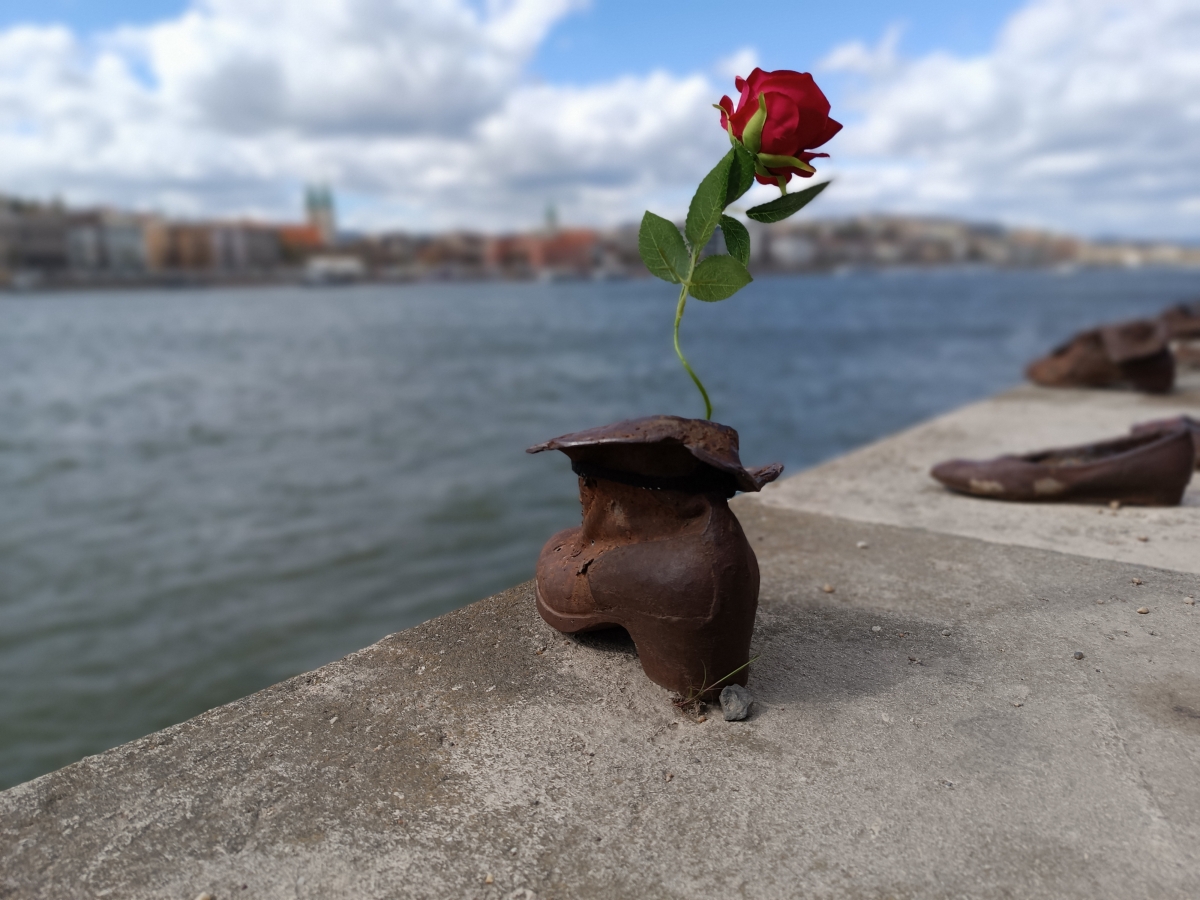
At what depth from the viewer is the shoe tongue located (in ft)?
20.6

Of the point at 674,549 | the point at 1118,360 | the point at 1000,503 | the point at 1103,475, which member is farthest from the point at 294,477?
the point at 674,549

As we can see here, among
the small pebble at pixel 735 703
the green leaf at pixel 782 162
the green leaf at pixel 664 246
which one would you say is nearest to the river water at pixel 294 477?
the small pebble at pixel 735 703

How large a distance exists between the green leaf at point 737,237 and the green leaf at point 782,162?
6.9 inches

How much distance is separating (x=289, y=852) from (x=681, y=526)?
3.38 ft

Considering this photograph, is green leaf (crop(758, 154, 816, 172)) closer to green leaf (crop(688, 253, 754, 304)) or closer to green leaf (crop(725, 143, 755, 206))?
green leaf (crop(725, 143, 755, 206))

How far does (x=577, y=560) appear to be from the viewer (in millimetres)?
2236

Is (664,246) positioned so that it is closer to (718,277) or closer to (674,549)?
(718,277)

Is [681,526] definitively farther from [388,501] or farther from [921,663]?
[388,501]

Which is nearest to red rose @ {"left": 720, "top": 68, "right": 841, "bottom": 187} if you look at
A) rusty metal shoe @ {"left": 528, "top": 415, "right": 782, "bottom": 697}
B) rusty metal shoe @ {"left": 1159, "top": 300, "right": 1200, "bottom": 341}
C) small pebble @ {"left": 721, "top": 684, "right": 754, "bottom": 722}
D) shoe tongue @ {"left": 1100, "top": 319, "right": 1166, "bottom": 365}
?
rusty metal shoe @ {"left": 528, "top": 415, "right": 782, "bottom": 697}

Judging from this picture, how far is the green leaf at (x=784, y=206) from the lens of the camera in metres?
2.06

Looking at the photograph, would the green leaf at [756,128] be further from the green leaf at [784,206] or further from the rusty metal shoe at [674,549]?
the rusty metal shoe at [674,549]

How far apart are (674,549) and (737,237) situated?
2.54 feet

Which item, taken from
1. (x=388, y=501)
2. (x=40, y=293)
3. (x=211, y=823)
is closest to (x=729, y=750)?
(x=211, y=823)

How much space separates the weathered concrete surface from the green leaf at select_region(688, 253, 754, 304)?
169 centimetres
